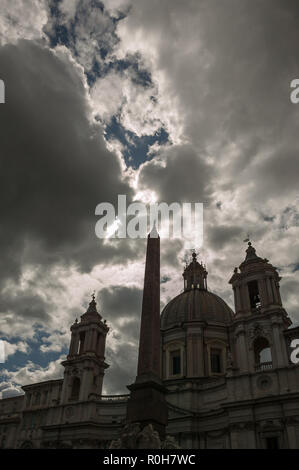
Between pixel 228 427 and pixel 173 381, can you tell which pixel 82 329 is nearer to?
pixel 173 381

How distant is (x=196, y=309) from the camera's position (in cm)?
4388

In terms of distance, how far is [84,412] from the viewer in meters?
38.0

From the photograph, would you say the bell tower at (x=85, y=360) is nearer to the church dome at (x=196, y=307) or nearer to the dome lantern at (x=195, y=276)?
→ the church dome at (x=196, y=307)

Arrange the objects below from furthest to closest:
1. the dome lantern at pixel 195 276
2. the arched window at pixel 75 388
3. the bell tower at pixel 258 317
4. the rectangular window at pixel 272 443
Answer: the dome lantern at pixel 195 276, the arched window at pixel 75 388, the bell tower at pixel 258 317, the rectangular window at pixel 272 443

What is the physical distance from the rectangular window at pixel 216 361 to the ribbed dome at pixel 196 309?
11.9ft

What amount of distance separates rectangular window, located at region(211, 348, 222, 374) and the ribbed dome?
3.63m

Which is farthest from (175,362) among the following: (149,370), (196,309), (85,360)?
(149,370)

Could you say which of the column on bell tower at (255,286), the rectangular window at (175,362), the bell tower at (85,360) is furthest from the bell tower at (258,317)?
the bell tower at (85,360)

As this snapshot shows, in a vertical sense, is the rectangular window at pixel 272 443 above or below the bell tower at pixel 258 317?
below

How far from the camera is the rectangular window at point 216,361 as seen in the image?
3934 centimetres

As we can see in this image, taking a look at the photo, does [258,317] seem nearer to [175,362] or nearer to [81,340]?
Answer: [175,362]

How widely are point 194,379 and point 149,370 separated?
74.0 ft

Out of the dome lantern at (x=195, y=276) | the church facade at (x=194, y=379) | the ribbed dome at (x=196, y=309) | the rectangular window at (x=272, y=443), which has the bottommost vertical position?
the rectangular window at (x=272, y=443)
